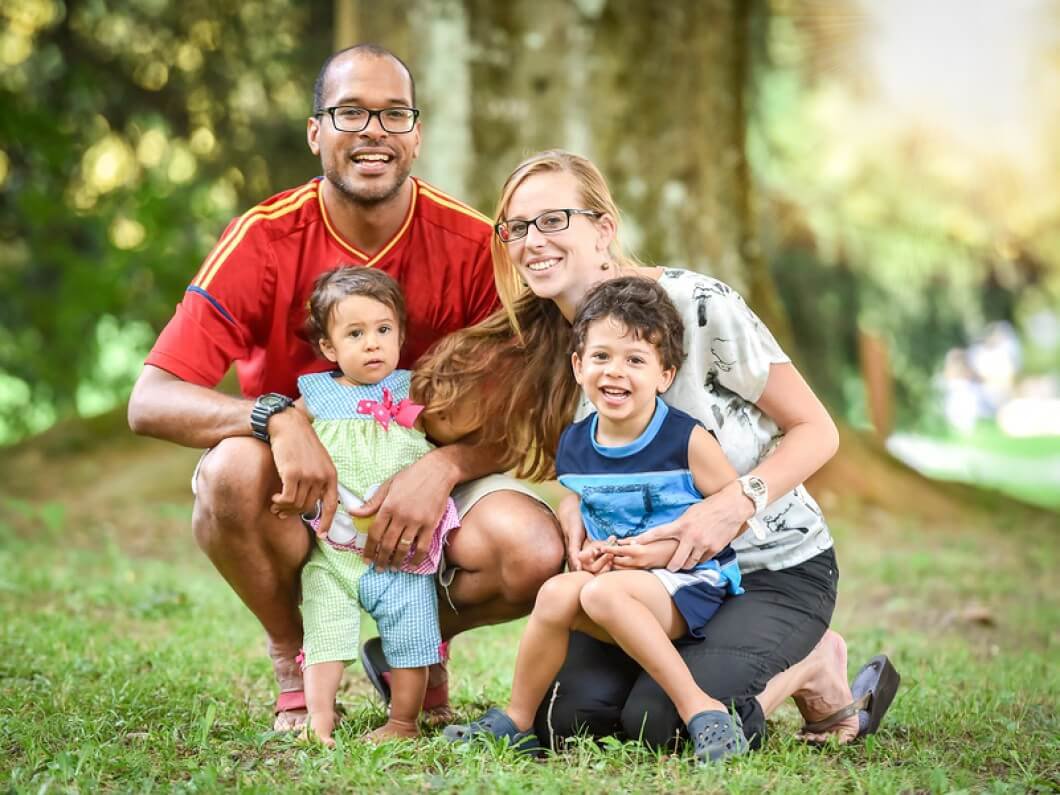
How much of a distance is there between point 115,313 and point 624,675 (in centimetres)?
741

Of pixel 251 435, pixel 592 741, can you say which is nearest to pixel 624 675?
pixel 592 741

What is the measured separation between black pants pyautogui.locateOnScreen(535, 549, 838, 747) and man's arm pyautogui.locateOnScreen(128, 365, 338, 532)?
722 millimetres

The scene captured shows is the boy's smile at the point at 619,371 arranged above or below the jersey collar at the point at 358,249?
below

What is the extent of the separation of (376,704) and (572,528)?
80 centimetres

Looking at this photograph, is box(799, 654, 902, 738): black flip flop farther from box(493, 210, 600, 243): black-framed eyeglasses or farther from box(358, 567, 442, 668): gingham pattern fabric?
box(493, 210, 600, 243): black-framed eyeglasses

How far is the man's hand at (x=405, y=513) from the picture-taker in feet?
10.5

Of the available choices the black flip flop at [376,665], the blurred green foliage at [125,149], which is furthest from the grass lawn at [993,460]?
the black flip flop at [376,665]

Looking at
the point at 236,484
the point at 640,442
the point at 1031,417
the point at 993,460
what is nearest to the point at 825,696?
the point at 640,442

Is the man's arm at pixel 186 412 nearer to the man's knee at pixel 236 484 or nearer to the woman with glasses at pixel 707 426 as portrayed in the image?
the man's knee at pixel 236 484

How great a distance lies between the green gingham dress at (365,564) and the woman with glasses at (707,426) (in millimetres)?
114

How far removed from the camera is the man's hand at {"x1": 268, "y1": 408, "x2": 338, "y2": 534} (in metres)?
3.18

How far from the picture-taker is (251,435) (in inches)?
132

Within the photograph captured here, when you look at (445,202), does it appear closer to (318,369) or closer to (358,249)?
(358,249)

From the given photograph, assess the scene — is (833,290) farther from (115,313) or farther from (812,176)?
(115,313)
